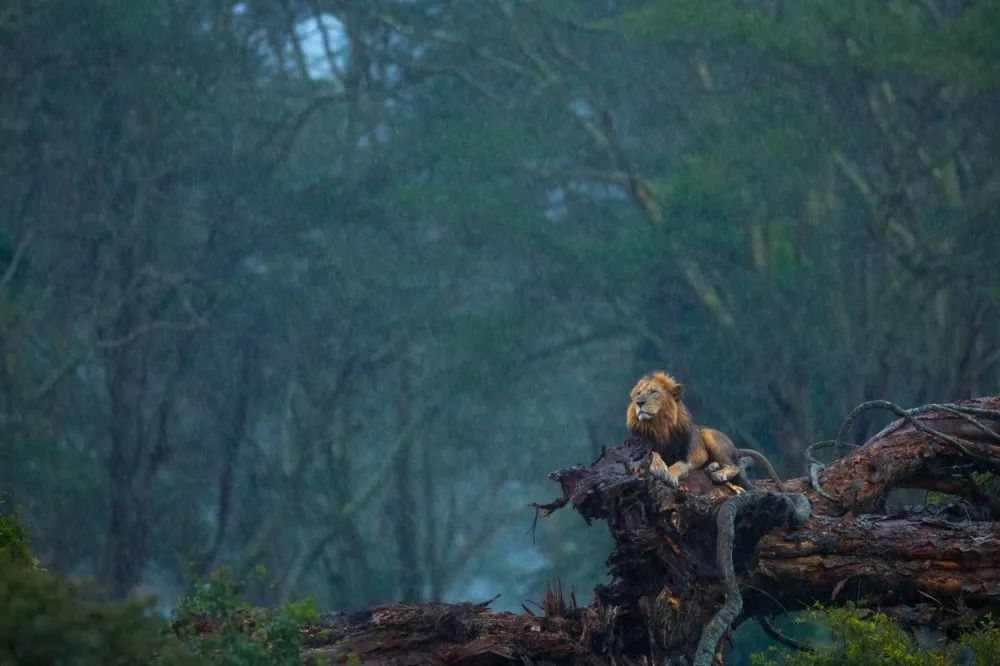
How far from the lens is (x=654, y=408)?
8.26m

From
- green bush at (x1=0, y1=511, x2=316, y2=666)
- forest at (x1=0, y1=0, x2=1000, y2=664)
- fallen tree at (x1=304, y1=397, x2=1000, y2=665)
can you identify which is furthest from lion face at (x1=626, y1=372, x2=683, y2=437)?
forest at (x1=0, y1=0, x2=1000, y2=664)

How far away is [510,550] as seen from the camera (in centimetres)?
4047

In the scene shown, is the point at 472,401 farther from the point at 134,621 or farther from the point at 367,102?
the point at 134,621

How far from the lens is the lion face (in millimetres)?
8258

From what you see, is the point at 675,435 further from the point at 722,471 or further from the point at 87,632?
the point at 87,632

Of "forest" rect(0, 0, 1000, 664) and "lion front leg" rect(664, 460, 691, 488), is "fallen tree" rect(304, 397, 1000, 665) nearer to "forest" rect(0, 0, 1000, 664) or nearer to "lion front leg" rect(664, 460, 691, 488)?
"lion front leg" rect(664, 460, 691, 488)

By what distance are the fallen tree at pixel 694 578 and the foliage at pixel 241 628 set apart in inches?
19.9

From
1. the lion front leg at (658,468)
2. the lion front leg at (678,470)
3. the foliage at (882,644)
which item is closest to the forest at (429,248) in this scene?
the lion front leg at (678,470)

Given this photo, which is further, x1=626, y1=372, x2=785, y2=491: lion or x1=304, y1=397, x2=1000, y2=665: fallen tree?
x1=626, y1=372, x2=785, y2=491: lion

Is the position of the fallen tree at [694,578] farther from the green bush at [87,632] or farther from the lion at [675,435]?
the green bush at [87,632]

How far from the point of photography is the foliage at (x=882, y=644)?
707 centimetres

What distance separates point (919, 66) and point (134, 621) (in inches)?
618

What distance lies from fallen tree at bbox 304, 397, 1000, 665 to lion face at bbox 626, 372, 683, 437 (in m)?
0.16

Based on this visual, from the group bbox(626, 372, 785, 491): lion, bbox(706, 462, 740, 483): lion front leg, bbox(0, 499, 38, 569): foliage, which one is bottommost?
Answer: bbox(0, 499, 38, 569): foliage
